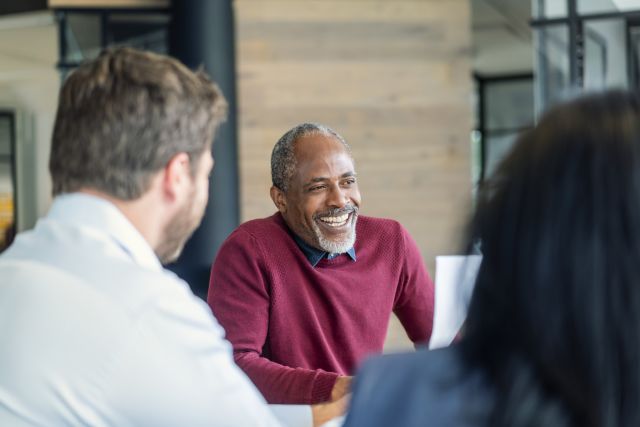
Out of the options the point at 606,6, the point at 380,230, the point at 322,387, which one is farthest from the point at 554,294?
the point at 606,6

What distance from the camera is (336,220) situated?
87.7 inches

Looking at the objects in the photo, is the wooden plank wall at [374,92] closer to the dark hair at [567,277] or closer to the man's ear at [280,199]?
the man's ear at [280,199]

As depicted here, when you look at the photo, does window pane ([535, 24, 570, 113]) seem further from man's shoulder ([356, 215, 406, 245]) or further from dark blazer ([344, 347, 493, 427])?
dark blazer ([344, 347, 493, 427])

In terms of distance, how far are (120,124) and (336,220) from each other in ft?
3.28

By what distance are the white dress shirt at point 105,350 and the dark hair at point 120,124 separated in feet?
0.45

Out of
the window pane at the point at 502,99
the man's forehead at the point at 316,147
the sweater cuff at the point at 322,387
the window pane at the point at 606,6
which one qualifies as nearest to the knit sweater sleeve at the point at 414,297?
the man's forehead at the point at 316,147

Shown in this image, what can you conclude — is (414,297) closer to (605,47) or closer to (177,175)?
(177,175)

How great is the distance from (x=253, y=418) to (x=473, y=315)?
51 centimetres

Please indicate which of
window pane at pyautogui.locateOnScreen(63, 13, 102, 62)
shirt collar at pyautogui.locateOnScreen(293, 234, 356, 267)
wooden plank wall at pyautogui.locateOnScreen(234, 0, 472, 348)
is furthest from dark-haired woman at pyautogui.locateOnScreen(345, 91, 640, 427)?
window pane at pyautogui.locateOnScreen(63, 13, 102, 62)

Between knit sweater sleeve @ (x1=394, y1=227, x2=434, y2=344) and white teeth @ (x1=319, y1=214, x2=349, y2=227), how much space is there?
0.56 ft

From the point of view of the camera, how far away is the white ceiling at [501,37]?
9.14 metres

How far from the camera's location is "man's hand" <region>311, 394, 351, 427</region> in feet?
5.21

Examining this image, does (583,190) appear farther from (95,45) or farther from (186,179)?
(95,45)

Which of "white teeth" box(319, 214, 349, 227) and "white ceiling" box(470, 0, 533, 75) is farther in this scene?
"white ceiling" box(470, 0, 533, 75)
